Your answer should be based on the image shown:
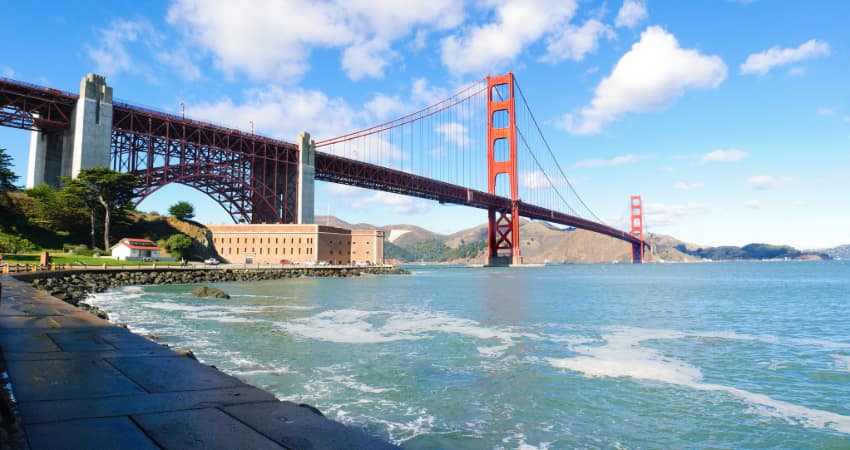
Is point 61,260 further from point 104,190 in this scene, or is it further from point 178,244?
point 178,244

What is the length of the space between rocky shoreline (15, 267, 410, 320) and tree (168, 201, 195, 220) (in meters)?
21.5

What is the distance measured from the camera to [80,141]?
53125 mm

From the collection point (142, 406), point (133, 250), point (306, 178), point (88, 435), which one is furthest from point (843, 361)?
point (306, 178)

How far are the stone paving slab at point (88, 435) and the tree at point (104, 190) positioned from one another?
56.3 metres

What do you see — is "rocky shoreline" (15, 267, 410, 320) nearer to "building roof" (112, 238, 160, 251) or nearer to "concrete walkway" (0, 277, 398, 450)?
"building roof" (112, 238, 160, 251)

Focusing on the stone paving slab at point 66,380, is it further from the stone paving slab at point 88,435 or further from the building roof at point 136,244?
the building roof at point 136,244

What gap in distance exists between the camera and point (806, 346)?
15.1 metres

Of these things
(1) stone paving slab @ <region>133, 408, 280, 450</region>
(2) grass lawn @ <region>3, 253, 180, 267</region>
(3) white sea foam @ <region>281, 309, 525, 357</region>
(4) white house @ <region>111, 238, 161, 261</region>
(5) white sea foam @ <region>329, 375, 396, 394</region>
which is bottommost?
(5) white sea foam @ <region>329, 375, 396, 394</region>

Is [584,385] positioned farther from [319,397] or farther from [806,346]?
[806,346]

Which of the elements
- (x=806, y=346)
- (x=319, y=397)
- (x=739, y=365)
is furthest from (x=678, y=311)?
(x=319, y=397)

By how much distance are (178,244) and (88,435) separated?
2586 inches

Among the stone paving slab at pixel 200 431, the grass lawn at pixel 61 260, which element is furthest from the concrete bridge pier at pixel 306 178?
the stone paving slab at pixel 200 431

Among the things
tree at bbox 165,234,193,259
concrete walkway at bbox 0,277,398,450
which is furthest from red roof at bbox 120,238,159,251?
concrete walkway at bbox 0,277,398,450

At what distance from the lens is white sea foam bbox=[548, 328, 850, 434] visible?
8.52 m
